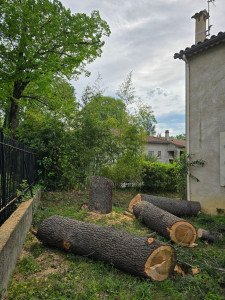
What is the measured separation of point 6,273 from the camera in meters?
2.40

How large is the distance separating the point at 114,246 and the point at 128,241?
0.23 m

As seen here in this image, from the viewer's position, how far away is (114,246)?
3.25 m

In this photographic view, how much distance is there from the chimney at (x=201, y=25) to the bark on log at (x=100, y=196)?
6176 mm

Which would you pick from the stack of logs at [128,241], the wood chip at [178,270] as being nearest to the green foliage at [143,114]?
the stack of logs at [128,241]

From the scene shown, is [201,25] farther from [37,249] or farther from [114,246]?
[37,249]

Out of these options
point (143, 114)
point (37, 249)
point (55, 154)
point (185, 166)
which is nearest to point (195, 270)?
point (37, 249)

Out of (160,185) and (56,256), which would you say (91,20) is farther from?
(56,256)

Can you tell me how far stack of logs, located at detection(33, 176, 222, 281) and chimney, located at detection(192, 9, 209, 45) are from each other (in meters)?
6.57

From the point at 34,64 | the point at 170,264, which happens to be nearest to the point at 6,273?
the point at 170,264

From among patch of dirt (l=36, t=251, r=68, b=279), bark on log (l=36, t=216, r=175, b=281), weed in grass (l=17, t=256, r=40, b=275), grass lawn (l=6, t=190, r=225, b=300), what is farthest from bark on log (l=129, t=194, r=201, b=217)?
weed in grass (l=17, t=256, r=40, b=275)

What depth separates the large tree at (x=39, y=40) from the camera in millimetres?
8273

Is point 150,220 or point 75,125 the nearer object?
point 150,220

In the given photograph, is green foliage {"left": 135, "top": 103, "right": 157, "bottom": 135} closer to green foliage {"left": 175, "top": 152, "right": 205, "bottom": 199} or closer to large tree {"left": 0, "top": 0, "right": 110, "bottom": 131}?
green foliage {"left": 175, "top": 152, "right": 205, "bottom": 199}

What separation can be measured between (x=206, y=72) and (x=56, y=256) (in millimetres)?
6937
